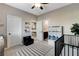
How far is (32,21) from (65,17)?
2.57 feet

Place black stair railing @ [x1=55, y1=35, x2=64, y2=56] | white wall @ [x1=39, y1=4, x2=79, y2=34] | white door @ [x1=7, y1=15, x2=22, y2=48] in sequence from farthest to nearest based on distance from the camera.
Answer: white door @ [x1=7, y1=15, x2=22, y2=48] → black stair railing @ [x1=55, y1=35, x2=64, y2=56] → white wall @ [x1=39, y1=4, x2=79, y2=34]

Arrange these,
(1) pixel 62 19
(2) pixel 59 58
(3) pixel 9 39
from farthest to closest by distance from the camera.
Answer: (3) pixel 9 39 < (1) pixel 62 19 < (2) pixel 59 58

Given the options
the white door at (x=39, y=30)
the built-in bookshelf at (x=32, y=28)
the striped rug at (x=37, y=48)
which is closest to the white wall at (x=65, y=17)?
the white door at (x=39, y=30)

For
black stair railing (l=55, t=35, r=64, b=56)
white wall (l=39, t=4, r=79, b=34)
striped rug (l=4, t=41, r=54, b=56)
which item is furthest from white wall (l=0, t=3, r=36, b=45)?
black stair railing (l=55, t=35, r=64, b=56)

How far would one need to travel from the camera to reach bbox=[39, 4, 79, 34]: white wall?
2182 millimetres

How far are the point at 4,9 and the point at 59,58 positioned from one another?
172 centimetres

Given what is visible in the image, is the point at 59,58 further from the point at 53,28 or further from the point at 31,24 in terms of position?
the point at 31,24

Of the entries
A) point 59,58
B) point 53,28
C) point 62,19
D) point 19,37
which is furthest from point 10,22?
point 59,58

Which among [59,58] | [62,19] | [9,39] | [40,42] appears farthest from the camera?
[9,39]

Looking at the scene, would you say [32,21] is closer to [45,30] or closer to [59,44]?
[45,30]

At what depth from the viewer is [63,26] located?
95.0 inches

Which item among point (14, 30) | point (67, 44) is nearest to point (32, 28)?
point (14, 30)

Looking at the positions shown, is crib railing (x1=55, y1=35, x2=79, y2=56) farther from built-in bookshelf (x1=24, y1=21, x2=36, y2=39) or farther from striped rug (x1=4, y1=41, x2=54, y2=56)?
built-in bookshelf (x1=24, y1=21, x2=36, y2=39)

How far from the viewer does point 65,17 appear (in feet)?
7.48
